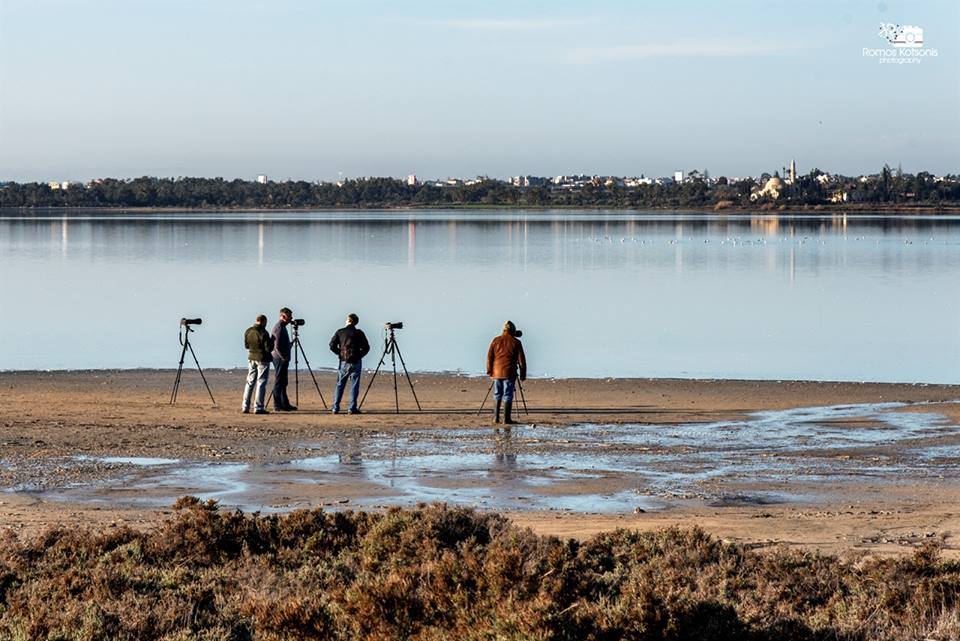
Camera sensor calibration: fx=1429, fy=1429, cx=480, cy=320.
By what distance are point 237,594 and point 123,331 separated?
104 ft

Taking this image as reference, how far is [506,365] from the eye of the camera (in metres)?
20.4

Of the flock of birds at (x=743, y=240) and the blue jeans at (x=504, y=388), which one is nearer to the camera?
the blue jeans at (x=504, y=388)

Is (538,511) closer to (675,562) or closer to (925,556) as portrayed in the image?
(675,562)

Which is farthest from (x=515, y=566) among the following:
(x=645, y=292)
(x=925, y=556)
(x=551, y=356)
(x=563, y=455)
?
(x=645, y=292)

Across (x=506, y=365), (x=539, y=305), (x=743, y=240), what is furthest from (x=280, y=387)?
(x=743, y=240)

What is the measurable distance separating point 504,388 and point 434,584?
11.9 meters

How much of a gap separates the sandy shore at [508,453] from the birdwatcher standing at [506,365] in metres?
0.45

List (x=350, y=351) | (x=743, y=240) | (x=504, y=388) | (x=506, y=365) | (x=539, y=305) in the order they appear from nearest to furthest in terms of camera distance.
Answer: (x=506, y=365)
(x=504, y=388)
(x=350, y=351)
(x=539, y=305)
(x=743, y=240)

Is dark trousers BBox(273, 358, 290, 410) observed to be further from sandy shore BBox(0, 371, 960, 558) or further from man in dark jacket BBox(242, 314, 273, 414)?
sandy shore BBox(0, 371, 960, 558)

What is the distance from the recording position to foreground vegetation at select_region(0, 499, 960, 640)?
27.2ft

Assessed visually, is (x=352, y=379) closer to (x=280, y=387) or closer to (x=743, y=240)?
(x=280, y=387)

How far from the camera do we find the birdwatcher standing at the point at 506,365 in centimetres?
2041

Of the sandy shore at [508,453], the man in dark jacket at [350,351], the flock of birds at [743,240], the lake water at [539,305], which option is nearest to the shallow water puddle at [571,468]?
the sandy shore at [508,453]

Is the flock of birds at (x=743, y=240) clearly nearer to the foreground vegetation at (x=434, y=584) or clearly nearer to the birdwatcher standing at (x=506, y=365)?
the birdwatcher standing at (x=506, y=365)
